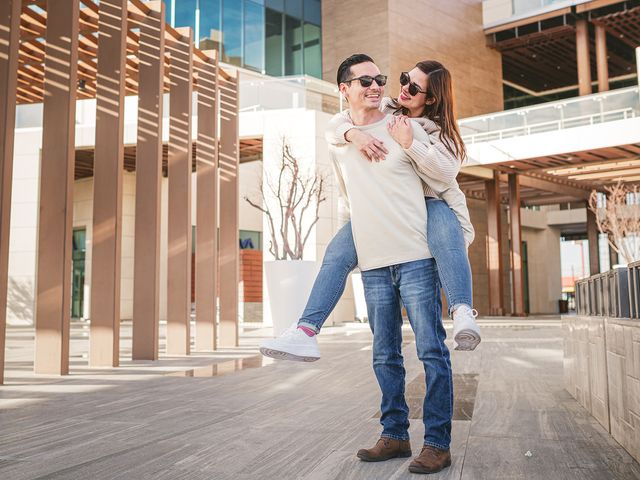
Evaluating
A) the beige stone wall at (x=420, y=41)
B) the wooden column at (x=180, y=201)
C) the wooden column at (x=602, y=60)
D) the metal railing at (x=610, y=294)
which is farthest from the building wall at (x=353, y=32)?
the metal railing at (x=610, y=294)

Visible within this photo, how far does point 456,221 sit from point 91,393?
274cm

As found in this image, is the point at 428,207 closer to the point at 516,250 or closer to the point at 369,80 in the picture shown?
the point at 369,80

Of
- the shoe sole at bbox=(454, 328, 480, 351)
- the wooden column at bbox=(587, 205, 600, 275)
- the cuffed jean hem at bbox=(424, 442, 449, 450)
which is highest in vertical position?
the wooden column at bbox=(587, 205, 600, 275)

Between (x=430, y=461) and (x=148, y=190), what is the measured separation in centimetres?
454

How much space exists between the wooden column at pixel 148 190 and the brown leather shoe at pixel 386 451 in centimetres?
390

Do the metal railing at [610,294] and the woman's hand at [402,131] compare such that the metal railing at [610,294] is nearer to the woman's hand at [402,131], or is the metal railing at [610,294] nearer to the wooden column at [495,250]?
the woman's hand at [402,131]

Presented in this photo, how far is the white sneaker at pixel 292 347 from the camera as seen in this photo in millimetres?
2031

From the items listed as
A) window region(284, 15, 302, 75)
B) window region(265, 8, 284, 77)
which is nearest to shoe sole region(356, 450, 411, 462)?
window region(265, 8, 284, 77)

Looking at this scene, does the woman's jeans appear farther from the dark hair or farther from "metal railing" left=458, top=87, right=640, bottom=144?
"metal railing" left=458, top=87, right=640, bottom=144

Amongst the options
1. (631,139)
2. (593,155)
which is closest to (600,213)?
(593,155)

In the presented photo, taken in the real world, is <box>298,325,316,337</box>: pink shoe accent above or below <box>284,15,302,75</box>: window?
below

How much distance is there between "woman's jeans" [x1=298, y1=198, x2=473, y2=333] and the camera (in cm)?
205

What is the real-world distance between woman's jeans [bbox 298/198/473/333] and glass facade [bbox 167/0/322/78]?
17.9 m

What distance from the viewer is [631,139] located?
47.4 ft
